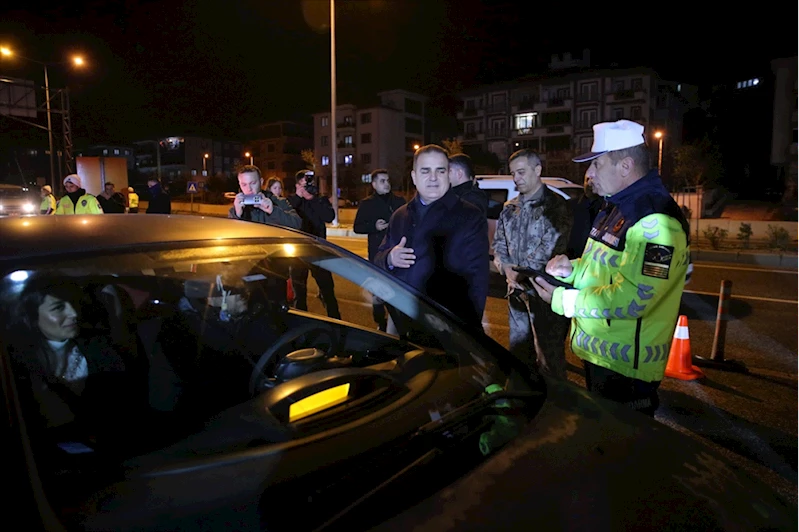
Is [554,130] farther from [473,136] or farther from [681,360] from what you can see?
[681,360]

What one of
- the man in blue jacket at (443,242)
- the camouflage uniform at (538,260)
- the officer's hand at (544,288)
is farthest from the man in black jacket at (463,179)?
the officer's hand at (544,288)

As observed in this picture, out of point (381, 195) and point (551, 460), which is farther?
point (381, 195)

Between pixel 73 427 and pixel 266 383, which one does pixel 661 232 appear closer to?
pixel 266 383

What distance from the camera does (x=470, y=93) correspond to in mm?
60000

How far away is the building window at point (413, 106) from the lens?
64250mm

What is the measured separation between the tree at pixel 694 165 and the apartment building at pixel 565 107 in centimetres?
1165

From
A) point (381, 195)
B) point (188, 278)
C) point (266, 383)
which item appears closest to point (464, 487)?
point (266, 383)

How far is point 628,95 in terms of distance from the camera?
161ft

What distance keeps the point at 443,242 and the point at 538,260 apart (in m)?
1.00

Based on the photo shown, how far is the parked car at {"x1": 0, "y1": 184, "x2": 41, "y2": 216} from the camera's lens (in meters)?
16.3

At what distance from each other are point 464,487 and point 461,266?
1979 mm

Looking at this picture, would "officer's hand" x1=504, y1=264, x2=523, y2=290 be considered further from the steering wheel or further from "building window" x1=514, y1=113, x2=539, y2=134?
"building window" x1=514, y1=113, x2=539, y2=134

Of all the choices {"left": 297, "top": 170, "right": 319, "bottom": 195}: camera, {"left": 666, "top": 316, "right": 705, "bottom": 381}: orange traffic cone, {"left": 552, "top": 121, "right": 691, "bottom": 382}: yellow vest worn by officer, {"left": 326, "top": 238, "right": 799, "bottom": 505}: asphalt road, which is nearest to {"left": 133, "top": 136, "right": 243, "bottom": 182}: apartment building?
{"left": 297, "top": 170, "right": 319, "bottom": 195}: camera

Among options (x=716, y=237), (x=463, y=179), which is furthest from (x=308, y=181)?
(x=716, y=237)
